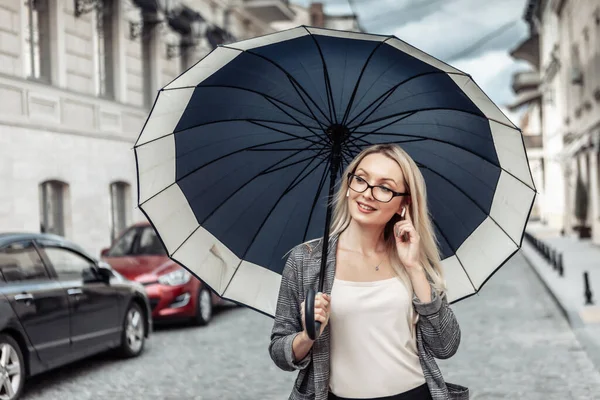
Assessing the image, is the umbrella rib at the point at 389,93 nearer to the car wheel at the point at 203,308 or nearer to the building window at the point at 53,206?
the car wheel at the point at 203,308

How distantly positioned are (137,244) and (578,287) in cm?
792

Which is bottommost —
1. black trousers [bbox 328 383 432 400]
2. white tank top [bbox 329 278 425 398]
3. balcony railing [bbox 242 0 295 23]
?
black trousers [bbox 328 383 432 400]

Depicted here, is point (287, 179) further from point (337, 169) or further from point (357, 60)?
point (357, 60)

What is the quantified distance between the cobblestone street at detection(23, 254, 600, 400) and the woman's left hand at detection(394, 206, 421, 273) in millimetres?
4749

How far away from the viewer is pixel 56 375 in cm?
884

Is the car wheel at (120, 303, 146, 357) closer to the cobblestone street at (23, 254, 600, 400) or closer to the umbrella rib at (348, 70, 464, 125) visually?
the cobblestone street at (23, 254, 600, 400)

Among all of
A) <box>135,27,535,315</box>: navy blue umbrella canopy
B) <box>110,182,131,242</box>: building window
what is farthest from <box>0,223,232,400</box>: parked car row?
<box>110,182,131,242</box>: building window

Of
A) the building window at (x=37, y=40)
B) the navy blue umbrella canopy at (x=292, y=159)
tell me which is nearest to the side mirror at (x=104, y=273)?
the navy blue umbrella canopy at (x=292, y=159)

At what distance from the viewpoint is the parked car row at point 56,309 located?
7.28 meters

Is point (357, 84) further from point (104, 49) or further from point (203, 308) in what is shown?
point (104, 49)

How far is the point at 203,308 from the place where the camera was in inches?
489

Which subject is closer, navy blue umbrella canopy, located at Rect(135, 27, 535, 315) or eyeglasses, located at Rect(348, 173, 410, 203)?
eyeglasses, located at Rect(348, 173, 410, 203)

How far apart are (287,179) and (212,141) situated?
36 cm

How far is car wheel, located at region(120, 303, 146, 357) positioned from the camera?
9.62 m
